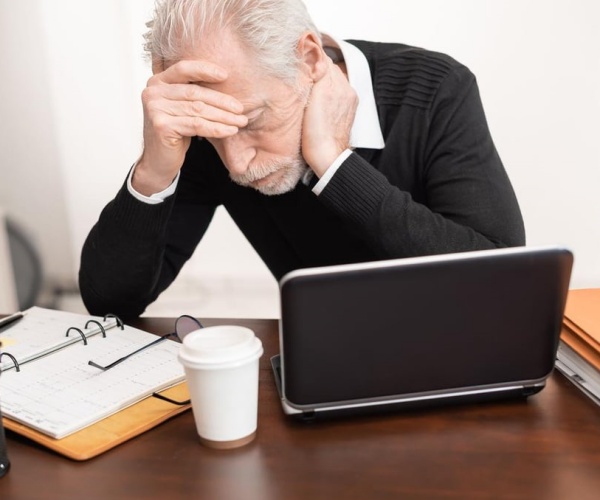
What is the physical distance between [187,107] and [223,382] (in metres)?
0.50

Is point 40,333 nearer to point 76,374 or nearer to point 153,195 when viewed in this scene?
point 76,374

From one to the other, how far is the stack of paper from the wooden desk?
0.11 ft

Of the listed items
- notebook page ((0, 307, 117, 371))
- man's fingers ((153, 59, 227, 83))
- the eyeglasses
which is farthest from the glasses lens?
man's fingers ((153, 59, 227, 83))

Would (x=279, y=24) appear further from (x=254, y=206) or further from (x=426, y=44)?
(x=426, y=44)

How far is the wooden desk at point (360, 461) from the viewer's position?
0.67m

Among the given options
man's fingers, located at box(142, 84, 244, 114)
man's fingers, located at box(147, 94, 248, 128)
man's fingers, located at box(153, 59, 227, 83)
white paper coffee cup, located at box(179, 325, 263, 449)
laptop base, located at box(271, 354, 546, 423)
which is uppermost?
man's fingers, located at box(153, 59, 227, 83)

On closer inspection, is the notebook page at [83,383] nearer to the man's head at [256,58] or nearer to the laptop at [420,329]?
the laptop at [420,329]

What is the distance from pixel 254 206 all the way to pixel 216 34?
1.48 feet

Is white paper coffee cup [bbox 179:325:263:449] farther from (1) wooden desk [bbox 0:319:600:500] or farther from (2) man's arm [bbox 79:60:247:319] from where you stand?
(2) man's arm [bbox 79:60:247:319]

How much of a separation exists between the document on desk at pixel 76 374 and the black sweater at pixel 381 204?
0.59ft

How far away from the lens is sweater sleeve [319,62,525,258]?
1.09m

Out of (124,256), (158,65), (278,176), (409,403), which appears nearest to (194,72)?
(158,65)

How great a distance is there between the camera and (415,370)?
0.78m

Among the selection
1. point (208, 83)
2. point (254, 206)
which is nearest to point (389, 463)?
point (208, 83)
